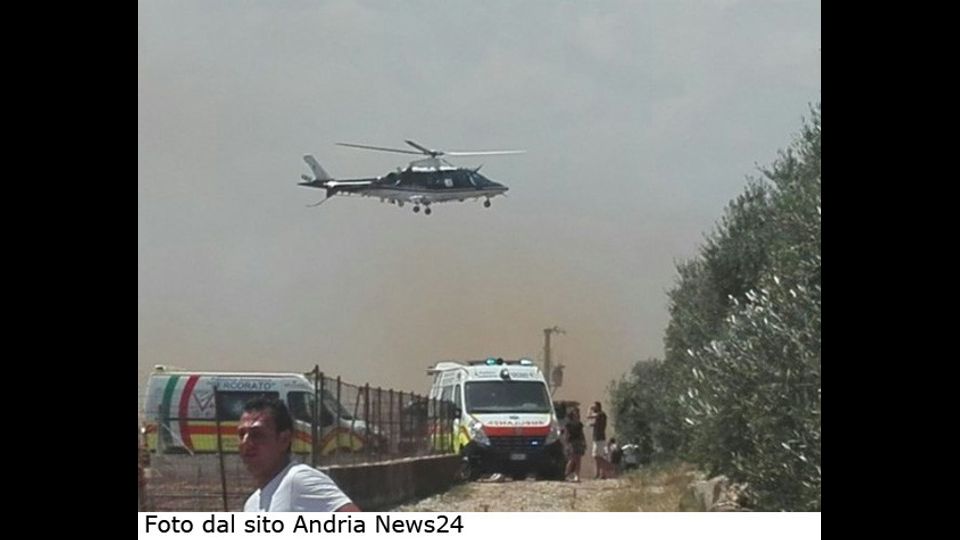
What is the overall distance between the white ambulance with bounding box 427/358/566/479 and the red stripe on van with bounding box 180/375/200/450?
2203mm

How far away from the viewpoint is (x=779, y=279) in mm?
14023

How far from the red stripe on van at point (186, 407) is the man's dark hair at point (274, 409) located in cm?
71

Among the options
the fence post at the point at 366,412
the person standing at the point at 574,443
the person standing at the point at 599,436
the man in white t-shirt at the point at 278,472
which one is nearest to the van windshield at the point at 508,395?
the person standing at the point at 574,443

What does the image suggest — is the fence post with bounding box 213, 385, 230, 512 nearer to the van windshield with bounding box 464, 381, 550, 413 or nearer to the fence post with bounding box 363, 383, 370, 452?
the fence post with bounding box 363, 383, 370, 452

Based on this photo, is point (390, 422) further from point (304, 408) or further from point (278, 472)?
point (278, 472)

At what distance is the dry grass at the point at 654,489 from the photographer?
14617 millimetres

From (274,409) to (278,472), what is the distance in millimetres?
1278

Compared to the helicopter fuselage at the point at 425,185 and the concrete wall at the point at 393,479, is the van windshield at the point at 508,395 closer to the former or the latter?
the concrete wall at the point at 393,479

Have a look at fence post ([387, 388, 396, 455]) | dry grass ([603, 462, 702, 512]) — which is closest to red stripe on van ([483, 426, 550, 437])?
dry grass ([603, 462, 702, 512])

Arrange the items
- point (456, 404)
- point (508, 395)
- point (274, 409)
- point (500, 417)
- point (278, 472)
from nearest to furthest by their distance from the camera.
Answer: point (278, 472) → point (274, 409) → point (456, 404) → point (508, 395) → point (500, 417)

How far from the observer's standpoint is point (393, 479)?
14.6 meters

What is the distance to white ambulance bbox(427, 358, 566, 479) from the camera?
1505 cm

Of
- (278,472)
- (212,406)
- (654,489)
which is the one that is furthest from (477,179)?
(278,472)

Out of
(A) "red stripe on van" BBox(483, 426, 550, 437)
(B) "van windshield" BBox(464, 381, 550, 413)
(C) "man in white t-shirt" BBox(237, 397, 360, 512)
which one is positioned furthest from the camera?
(A) "red stripe on van" BBox(483, 426, 550, 437)
